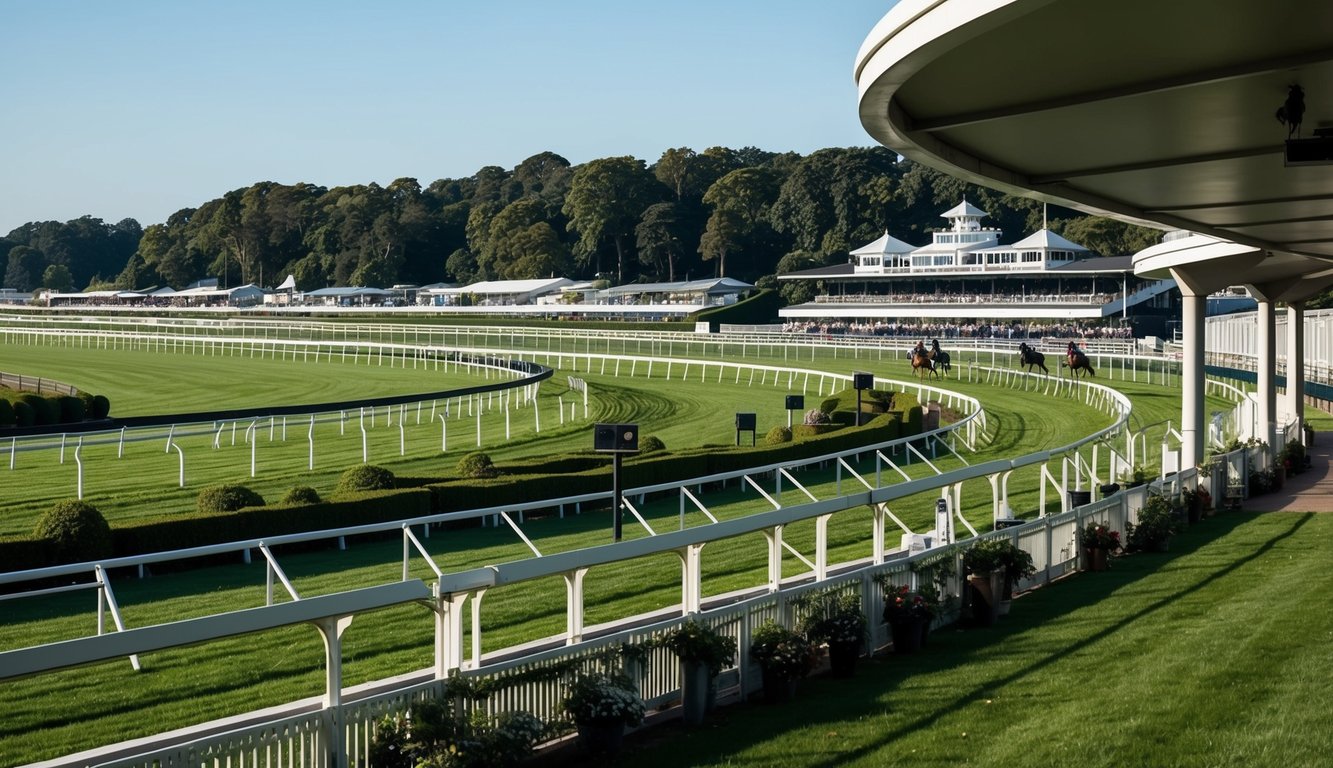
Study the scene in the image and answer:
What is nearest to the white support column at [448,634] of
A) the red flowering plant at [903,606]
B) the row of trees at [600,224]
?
the red flowering plant at [903,606]

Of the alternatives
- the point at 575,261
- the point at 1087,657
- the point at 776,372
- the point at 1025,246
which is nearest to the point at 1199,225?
the point at 1087,657

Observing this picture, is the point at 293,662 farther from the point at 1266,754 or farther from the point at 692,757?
the point at 1266,754

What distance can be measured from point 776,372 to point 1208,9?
119 feet

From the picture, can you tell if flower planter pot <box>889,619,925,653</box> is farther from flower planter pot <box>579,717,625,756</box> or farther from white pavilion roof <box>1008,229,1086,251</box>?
white pavilion roof <box>1008,229,1086,251</box>

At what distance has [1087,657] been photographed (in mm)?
7875

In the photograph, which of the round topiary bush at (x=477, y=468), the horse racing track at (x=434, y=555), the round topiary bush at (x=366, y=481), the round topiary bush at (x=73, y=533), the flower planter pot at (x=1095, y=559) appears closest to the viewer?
the horse racing track at (x=434, y=555)

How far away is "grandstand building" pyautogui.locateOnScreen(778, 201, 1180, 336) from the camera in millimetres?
69250

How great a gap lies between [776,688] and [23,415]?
22469 millimetres

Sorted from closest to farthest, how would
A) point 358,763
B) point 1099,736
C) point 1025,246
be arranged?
point 358,763, point 1099,736, point 1025,246

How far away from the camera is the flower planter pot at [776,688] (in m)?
7.45

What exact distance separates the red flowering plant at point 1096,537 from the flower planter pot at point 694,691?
5.68 meters

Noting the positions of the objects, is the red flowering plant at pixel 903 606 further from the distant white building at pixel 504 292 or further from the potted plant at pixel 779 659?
the distant white building at pixel 504 292

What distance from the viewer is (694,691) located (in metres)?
7.01

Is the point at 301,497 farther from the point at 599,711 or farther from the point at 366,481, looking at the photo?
the point at 599,711
